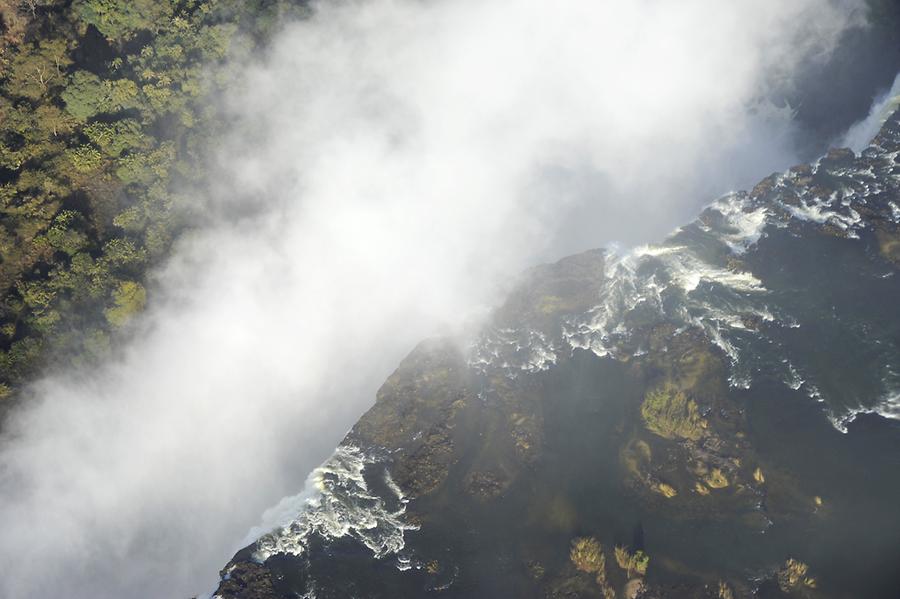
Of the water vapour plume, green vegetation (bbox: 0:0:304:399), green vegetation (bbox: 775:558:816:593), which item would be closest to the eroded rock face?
green vegetation (bbox: 775:558:816:593)

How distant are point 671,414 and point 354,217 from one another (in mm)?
30536

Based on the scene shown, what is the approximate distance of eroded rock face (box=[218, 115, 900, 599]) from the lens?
1101 inches

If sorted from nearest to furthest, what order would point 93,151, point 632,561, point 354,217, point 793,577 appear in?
point 793,577
point 632,561
point 93,151
point 354,217

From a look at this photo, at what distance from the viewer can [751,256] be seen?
123 feet

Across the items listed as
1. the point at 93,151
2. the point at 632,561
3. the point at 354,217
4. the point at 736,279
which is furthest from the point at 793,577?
the point at 93,151

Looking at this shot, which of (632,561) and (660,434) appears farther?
(660,434)

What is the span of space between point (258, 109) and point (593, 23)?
110 feet

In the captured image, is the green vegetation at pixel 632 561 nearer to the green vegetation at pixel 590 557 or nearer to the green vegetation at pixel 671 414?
the green vegetation at pixel 590 557

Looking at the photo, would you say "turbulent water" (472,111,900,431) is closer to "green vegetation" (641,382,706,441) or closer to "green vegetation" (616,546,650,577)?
"green vegetation" (641,382,706,441)

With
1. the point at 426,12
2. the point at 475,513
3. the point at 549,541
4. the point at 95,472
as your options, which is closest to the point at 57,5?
the point at 426,12

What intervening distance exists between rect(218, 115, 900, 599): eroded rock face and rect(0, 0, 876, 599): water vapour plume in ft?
18.1

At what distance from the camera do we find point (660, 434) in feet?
104

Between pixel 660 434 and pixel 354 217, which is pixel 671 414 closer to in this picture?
pixel 660 434

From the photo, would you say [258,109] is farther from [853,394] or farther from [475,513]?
[853,394]
